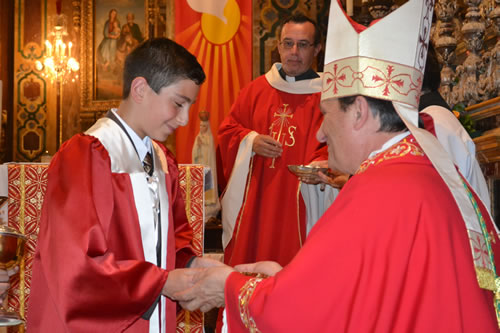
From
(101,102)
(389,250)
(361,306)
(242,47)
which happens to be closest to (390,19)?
(389,250)

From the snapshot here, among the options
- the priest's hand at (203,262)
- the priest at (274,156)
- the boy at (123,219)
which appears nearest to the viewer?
the boy at (123,219)

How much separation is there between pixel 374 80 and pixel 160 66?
961 mm

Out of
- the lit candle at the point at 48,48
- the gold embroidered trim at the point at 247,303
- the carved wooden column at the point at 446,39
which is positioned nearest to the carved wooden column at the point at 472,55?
the carved wooden column at the point at 446,39

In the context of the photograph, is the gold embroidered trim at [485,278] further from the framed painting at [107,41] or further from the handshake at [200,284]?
the framed painting at [107,41]

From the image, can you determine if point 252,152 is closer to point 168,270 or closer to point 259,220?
point 259,220

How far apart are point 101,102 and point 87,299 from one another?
11.0 meters

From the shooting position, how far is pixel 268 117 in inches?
198

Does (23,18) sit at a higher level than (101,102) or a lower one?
higher

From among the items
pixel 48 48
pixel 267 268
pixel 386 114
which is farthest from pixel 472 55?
pixel 48 48

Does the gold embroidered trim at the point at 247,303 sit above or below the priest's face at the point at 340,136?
below

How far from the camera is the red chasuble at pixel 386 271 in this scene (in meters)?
1.81

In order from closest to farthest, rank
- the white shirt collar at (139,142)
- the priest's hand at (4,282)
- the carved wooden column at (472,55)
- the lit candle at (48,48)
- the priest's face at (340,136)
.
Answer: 1. the priest's face at (340,136)
2. the priest's hand at (4,282)
3. the white shirt collar at (139,142)
4. the carved wooden column at (472,55)
5. the lit candle at (48,48)

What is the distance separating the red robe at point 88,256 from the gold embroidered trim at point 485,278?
1145 millimetres

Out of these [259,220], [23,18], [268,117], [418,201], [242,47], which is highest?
[23,18]
